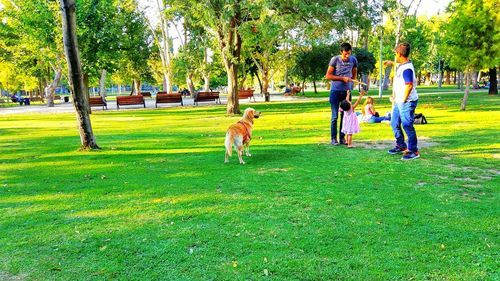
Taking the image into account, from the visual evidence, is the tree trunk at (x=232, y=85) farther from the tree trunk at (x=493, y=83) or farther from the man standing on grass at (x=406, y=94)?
the tree trunk at (x=493, y=83)

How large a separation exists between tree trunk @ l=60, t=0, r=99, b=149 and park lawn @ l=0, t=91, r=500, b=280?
1.08 metres

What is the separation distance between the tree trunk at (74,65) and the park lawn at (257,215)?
1075 millimetres

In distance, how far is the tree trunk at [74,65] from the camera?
8.98m

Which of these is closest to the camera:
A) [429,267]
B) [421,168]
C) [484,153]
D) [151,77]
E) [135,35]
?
[429,267]

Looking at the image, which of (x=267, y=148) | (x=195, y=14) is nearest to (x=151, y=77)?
(x=195, y=14)

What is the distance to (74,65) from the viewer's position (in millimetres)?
9195

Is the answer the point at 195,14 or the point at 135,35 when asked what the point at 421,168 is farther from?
the point at 135,35

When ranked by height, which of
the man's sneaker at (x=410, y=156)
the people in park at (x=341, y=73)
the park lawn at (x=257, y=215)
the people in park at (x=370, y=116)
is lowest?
the park lawn at (x=257, y=215)

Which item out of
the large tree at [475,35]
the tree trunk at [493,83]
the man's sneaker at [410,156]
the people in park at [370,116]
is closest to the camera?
the man's sneaker at [410,156]

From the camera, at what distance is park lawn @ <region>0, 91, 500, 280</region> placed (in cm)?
339

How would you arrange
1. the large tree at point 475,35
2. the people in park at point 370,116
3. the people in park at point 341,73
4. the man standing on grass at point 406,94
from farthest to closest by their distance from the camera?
the large tree at point 475,35
the people in park at point 370,116
the people in park at point 341,73
the man standing on grass at point 406,94

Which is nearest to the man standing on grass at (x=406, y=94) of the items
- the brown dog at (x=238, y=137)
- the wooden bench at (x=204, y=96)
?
the brown dog at (x=238, y=137)

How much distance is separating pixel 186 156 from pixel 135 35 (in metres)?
21.8

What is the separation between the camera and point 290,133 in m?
11.8
